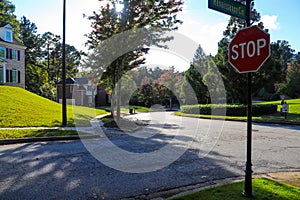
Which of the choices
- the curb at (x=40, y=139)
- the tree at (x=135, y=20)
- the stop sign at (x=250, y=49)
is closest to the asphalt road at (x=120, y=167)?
the curb at (x=40, y=139)

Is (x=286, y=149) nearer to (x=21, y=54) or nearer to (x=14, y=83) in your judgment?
(x=14, y=83)

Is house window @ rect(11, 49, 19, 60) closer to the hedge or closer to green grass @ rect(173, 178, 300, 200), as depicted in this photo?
the hedge

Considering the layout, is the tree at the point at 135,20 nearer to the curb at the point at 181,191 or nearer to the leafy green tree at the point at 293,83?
the curb at the point at 181,191

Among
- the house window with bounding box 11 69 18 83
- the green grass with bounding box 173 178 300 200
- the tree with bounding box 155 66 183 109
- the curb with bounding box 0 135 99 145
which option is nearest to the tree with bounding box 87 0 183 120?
the curb with bounding box 0 135 99 145

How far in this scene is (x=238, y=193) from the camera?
3.65m

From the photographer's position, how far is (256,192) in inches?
144

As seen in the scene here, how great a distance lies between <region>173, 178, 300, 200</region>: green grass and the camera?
3.50m

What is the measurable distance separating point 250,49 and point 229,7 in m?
0.77

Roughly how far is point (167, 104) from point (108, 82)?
31.7 metres

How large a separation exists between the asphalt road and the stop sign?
2396mm

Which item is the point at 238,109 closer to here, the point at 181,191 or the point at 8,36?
Result: the point at 181,191

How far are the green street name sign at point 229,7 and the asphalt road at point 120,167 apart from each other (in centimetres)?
308

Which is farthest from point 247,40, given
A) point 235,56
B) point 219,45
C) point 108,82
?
point 219,45

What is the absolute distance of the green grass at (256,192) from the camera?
3498mm
